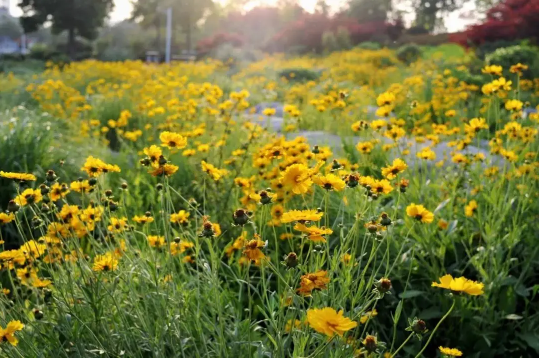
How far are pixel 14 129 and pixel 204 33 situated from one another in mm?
38053

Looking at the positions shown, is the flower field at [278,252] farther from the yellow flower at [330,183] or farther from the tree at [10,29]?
the tree at [10,29]

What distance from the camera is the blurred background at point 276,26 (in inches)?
515

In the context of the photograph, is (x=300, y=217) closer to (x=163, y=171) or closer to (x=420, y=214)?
(x=163, y=171)

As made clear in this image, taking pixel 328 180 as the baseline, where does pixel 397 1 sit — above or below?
above

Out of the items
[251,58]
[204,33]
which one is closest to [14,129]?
[251,58]

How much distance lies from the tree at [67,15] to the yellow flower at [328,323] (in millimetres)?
27188

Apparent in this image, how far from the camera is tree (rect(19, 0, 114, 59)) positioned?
83.6ft

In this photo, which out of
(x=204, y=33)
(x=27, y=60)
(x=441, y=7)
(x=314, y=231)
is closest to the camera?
(x=314, y=231)

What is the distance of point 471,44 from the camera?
43.0 ft

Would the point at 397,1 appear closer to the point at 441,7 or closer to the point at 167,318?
the point at 441,7

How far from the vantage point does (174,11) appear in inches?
1114

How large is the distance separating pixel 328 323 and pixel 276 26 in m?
36.6

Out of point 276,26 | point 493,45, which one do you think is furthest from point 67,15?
point 493,45

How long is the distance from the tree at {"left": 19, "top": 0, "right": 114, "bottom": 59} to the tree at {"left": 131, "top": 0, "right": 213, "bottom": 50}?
320 cm
